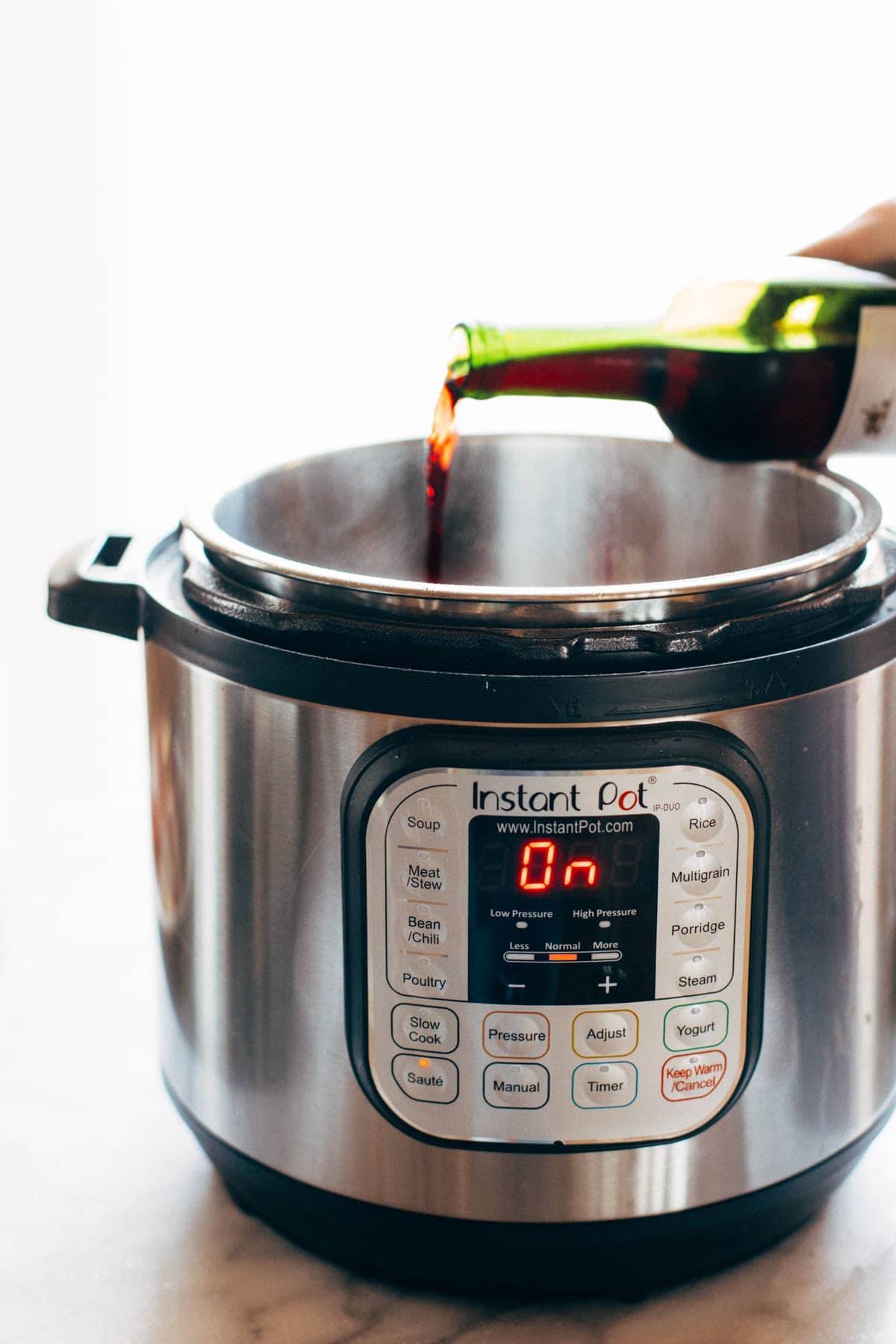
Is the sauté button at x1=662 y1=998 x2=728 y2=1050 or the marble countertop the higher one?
the sauté button at x1=662 y1=998 x2=728 y2=1050

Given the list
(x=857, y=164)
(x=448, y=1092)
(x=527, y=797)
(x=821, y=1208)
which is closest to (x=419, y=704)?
(x=527, y=797)

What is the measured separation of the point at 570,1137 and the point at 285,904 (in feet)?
0.56

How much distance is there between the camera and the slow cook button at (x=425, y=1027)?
27.6 inches

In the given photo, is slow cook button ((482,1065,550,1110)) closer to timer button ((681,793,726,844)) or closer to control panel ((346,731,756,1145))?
control panel ((346,731,756,1145))

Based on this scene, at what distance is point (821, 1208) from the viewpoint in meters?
0.86

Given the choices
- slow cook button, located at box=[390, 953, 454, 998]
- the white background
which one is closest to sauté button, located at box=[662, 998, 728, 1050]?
slow cook button, located at box=[390, 953, 454, 998]

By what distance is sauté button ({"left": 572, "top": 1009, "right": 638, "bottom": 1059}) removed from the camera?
695 millimetres

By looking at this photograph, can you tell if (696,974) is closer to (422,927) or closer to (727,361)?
Result: (422,927)

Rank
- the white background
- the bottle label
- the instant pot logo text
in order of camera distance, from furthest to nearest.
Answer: the white background < the bottle label < the instant pot logo text

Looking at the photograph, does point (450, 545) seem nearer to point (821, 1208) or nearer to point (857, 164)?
point (821, 1208)

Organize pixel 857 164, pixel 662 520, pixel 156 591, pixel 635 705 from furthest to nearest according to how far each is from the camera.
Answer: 1. pixel 857 164
2. pixel 662 520
3. pixel 156 591
4. pixel 635 705

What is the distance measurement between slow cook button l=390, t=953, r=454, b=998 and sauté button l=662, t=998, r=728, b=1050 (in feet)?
0.34

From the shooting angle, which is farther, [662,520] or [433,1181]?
[662,520]

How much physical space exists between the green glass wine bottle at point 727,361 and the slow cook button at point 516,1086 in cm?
43
